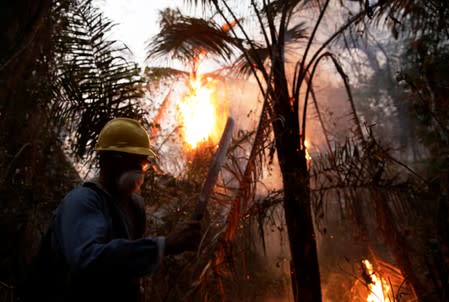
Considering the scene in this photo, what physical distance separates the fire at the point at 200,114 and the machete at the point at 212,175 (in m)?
6.70

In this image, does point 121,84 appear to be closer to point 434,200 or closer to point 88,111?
point 88,111

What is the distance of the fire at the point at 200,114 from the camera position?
9398 millimetres

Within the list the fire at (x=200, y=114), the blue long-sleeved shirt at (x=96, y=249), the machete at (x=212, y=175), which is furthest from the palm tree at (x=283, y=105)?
the fire at (x=200, y=114)

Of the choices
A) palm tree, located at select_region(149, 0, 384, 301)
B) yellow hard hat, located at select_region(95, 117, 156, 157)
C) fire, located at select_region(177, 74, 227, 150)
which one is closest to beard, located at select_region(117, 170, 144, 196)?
yellow hard hat, located at select_region(95, 117, 156, 157)

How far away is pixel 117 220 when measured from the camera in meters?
1.76

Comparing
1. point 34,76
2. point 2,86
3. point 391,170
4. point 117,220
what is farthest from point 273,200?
point 34,76

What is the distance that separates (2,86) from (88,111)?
1.04 metres

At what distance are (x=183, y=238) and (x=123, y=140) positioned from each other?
0.65 meters

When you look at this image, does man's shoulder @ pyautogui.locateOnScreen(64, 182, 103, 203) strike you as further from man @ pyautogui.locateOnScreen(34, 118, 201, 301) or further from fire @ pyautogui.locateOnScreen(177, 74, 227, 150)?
fire @ pyautogui.locateOnScreen(177, 74, 227, 150)

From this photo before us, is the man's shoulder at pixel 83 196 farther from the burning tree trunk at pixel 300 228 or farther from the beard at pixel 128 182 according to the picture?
the burning tree trunk at pixel 300 228

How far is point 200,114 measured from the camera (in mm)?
10367

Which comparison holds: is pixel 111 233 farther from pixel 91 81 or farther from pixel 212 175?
pixel 91 81

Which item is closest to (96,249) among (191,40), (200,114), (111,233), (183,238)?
(111,233)

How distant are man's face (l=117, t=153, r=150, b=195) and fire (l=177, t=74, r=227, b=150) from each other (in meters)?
6.89
